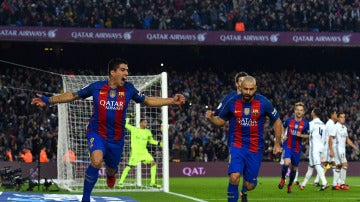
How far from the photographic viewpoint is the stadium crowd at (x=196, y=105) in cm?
3200

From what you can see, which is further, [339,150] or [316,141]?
[339,150]

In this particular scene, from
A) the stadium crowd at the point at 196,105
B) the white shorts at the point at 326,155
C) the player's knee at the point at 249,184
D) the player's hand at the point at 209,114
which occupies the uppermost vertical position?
the stadium crowd at the point at 196,105

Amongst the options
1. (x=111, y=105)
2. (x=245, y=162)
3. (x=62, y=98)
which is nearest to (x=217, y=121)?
(x=245, y=162)

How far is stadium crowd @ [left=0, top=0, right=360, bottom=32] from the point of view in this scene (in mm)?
36000

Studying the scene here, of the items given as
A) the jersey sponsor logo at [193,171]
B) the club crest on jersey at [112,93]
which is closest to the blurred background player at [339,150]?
the club crest on jersey at [112,93]

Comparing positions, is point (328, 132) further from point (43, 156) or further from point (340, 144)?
point (43, 156)

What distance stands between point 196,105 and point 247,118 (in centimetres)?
2595

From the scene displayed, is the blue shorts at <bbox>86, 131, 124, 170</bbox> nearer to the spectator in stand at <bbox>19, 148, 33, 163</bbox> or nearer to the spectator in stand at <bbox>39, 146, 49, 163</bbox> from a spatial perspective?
the spectator in stand at <bbox>39, 146, 49, 163</bbox>

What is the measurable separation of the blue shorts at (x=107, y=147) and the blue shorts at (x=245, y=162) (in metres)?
1.72

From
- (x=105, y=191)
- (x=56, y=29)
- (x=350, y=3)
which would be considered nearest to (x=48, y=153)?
(x=56, y=29)

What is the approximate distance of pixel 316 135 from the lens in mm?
19906

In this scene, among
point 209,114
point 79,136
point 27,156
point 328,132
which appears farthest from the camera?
point 27,156

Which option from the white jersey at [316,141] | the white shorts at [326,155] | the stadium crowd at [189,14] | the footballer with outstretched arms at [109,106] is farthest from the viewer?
the stadium crowd at [189,14]

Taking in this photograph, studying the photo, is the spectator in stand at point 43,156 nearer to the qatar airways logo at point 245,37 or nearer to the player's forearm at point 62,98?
the qatar airways logo at point 245,37
